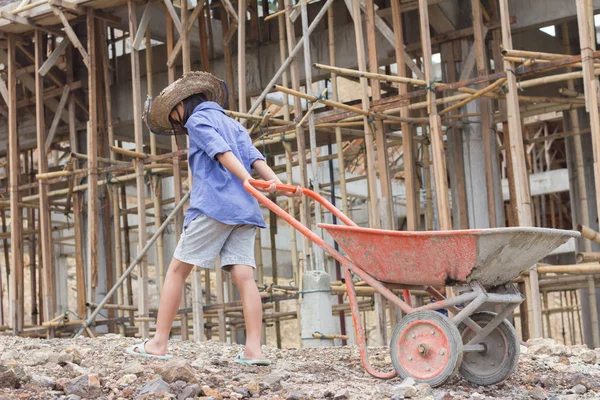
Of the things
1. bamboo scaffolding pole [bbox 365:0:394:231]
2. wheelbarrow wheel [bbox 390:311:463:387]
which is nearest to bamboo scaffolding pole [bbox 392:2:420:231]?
bamboo scaffolding pole [bbox 365:0:394:231]

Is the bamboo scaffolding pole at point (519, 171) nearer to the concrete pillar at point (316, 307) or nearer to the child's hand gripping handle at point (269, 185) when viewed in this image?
the concrete pillar at point (316, 307)

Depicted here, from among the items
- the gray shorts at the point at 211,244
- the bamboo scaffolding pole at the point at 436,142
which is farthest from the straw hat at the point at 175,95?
the bamboo scaffolding pole at the point at 436,142

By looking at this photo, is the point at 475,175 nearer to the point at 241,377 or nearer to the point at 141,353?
the point at 141,353

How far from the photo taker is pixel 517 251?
15.8 ft

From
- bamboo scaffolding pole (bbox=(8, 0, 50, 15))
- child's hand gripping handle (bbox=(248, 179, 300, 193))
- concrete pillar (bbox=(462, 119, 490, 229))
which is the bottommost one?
child's hand gripping handle (bbox=(248, 179, 300, 193))

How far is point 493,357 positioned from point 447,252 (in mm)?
831

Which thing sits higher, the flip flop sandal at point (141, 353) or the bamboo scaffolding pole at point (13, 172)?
the bamboo scaffolding pole at point (13, 172)

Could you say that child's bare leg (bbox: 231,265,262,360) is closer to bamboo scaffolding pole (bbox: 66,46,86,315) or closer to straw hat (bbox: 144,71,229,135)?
straw hat (bbox: 144,71,229,135)

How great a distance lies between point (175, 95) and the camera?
549 cm

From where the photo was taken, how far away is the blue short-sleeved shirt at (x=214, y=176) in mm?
5246

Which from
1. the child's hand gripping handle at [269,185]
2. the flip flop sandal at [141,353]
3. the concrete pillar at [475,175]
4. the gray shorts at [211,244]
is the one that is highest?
the concrete pillar at [475,175]

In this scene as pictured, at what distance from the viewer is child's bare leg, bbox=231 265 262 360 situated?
529 centimetres

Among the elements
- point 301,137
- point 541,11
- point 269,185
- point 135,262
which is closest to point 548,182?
point 541,11

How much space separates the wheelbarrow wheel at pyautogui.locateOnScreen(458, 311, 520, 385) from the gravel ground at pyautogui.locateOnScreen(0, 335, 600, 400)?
0.06 m
